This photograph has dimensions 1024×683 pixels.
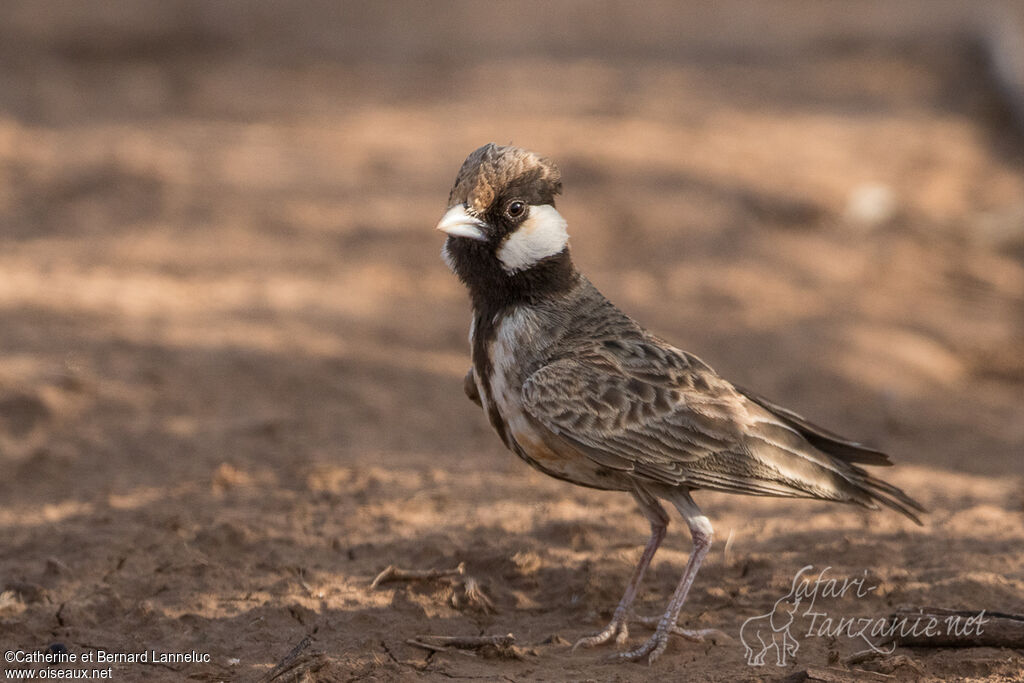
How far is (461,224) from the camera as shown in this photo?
5109 mm

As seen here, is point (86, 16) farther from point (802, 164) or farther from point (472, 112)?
point (802, 164)

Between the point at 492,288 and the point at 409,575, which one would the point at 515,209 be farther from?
the point at 409,575

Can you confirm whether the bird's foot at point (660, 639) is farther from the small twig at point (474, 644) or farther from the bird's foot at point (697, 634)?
the small twig at point (474, 644)

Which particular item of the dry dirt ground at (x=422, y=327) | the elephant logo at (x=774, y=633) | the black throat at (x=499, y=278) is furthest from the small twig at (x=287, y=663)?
the elephant logo at (x=774, y=633)

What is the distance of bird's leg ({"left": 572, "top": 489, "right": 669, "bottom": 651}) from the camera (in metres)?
5.13

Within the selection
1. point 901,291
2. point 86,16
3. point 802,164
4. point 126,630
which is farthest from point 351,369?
point 86,16

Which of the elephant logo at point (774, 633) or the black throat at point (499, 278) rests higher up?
the black throat at point (499, 278)

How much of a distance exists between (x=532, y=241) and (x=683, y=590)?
175 cm

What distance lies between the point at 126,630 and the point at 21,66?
11262mm

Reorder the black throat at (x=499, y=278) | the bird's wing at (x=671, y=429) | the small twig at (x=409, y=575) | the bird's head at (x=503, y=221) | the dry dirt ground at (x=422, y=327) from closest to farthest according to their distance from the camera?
the bird's wing at (x=671, y=429) < the bird's head at (x=503, y=221) < the black throat at (x=499, y=278) < the dry dirt ground at (x=422, y=327) < the small twig at (x=409, y=575)

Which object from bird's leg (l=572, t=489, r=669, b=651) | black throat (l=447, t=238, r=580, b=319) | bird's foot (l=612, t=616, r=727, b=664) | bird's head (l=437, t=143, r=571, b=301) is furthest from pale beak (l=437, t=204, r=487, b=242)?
bird's foot (l=612, t=616, r=727, b=664)

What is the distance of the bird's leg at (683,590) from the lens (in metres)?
4.98

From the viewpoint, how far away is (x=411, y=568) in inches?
227

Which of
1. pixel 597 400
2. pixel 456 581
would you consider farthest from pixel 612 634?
pixel 597 400
